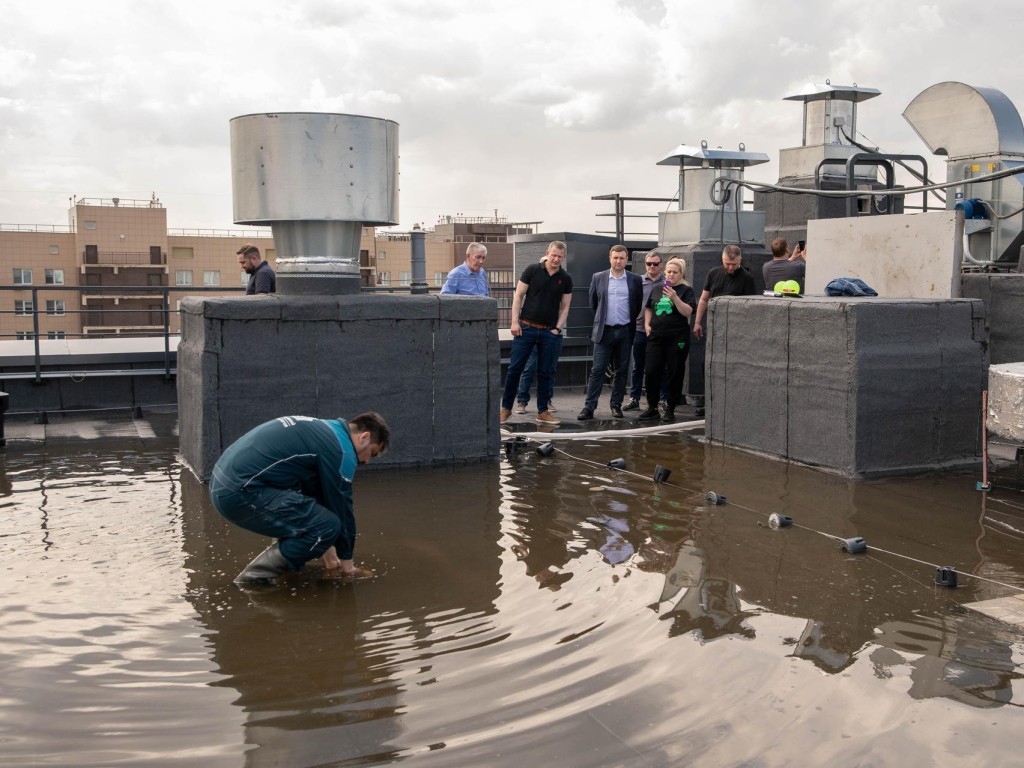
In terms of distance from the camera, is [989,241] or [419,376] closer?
[419,376]

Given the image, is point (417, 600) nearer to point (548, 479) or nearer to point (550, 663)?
point (550, 663)

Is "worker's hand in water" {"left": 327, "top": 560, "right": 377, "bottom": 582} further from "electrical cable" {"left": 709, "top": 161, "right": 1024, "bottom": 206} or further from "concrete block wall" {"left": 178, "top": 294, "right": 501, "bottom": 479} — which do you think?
"electrical cable" {"left": 709, "top": 161, "right": 1024, "bottom": 206}

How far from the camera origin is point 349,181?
29.1ft

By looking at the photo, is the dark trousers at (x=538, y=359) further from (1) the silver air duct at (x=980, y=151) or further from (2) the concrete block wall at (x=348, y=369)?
(1) the silver air duct at (x=980, y=151)

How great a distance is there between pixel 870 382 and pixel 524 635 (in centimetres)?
494

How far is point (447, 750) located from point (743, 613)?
6.85ft

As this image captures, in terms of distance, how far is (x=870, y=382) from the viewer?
891 centimetres

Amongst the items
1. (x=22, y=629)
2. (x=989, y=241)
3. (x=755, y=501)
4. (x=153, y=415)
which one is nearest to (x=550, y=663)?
(x=22, y=629)

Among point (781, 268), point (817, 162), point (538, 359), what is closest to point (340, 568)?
point (538, 359)

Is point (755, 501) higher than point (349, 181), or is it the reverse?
point (349, 181)

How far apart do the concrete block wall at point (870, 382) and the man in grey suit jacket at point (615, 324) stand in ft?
7.61

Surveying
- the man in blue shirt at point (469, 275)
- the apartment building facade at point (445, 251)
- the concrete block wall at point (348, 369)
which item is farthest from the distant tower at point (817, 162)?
the apartment building facade at point (445, 251)

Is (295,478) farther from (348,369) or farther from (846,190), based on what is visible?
(846,190)

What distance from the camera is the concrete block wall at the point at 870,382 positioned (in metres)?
8.95
